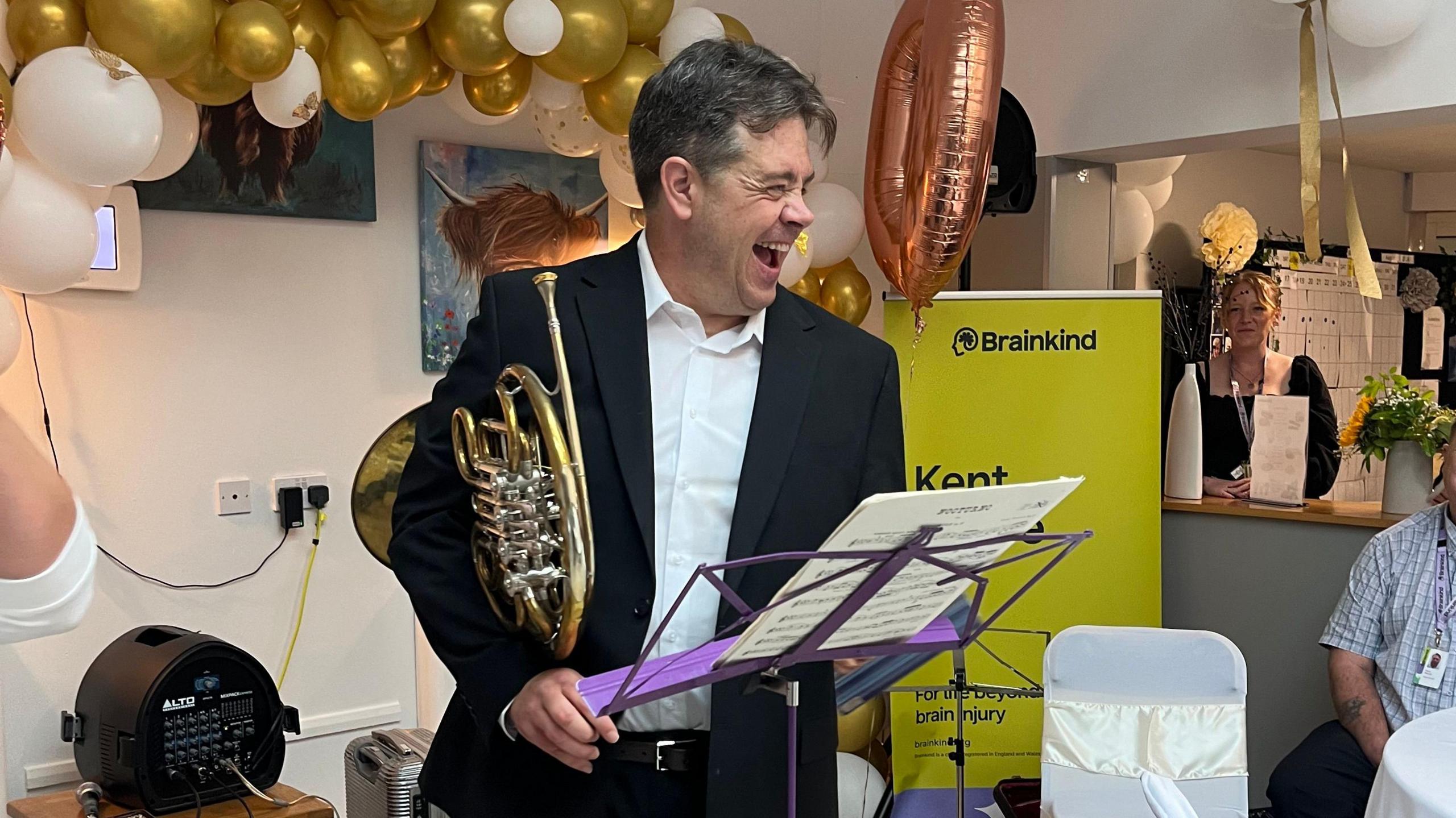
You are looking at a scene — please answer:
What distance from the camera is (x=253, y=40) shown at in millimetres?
2477

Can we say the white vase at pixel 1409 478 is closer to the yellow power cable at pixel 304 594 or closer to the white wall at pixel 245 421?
the white wall at pixel 245 421

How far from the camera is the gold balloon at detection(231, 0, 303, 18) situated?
8.53 ft

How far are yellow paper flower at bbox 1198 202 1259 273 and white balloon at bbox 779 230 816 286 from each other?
5.51ft

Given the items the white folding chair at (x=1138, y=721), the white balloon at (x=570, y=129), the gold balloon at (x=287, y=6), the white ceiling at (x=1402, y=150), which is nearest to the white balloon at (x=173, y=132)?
the gold balloon at (x=287, y=6)

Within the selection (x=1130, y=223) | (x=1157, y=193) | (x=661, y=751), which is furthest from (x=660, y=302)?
(x=1157, y=193)

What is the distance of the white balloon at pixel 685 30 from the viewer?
10.6 feet

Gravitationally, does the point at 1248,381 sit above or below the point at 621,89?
below

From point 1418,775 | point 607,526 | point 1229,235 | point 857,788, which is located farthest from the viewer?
point 1229,235

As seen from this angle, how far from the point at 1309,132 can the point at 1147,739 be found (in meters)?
1.73

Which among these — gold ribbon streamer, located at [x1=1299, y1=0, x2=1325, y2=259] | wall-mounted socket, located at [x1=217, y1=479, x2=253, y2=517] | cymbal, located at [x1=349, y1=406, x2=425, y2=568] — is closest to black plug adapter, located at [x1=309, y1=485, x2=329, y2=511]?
wall-mounted socket, located at [x1=217, y1=479, x2=253, y2=517]

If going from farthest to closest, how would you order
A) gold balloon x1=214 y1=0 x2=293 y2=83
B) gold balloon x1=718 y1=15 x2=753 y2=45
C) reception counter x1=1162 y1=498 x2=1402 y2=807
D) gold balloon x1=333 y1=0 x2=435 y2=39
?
reception counter x1=1162 y1=498 x2=1402 y2=807 < gold balloon x1=718 y1=15 x2=753 y2=45 < gold balloon x1=333 y1=0 x2=435 y2=39 < gold balloon x1=214 y1=0 x2=293 y2=83

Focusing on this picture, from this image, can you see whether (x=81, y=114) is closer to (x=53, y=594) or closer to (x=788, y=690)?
(x=53, y=594)

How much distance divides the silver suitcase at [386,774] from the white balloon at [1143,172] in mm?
3174

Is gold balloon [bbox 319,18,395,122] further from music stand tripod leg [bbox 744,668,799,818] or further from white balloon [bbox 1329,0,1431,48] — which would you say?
white balloon [bbox 1329,0,1431,48]
